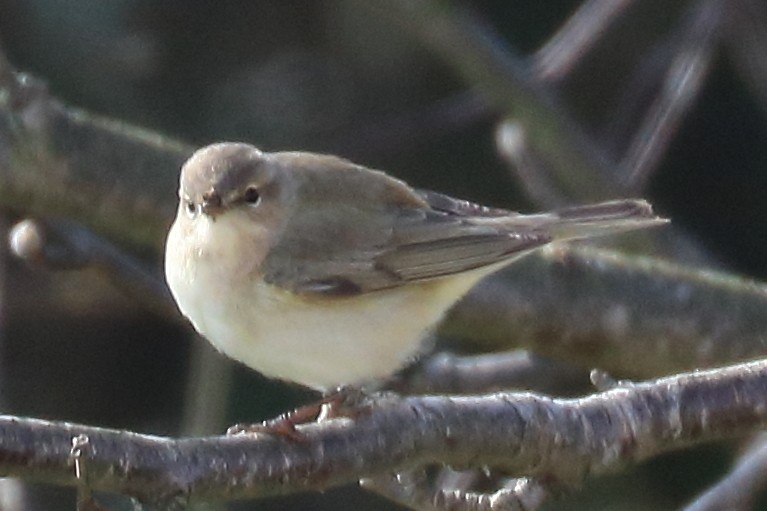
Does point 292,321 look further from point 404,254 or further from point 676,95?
point 676,95

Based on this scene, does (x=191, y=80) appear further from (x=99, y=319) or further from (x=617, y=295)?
(x=617, y=295)

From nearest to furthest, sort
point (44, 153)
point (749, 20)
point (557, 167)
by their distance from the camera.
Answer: point (44, 153), point (557, 167), point (749, 20)

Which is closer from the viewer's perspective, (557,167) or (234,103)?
(557,167)

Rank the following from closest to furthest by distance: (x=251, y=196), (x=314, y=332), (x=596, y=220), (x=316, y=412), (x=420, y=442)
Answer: (x=420, y=442) < (x=316, y=412) < (x=314, y=332) < (x=251, y=196) < (x=596, y=220)

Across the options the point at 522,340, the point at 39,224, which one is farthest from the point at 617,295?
the point at 39,224

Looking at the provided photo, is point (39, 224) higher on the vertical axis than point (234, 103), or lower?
lower

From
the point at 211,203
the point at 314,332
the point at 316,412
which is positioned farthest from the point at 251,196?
the point at 316,412

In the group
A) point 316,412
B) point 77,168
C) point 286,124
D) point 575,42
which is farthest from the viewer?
point 286,124
